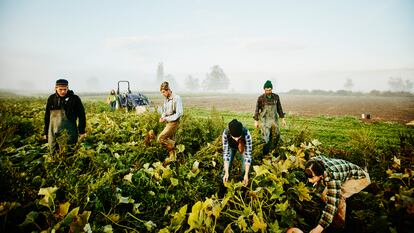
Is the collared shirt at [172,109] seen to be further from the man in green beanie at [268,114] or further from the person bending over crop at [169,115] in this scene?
the man in green beanie at [268,114]

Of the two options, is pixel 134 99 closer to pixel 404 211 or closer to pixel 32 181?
pixel 32 181

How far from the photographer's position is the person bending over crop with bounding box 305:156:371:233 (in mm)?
2586

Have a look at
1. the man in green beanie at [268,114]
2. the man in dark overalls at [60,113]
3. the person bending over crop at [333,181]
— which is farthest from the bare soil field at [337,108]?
the man in dark overalls at [60,113]

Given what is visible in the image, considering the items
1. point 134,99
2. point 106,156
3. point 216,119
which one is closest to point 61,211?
point 106,156

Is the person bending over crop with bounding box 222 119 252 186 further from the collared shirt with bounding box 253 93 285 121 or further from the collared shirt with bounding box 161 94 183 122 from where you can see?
the collared shirt with bounding box 253 93 285 121

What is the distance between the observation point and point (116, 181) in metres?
3.35

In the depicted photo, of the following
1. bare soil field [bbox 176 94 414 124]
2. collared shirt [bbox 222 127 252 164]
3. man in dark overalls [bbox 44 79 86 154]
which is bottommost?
bare soil field [bbox 176 94 414 124]

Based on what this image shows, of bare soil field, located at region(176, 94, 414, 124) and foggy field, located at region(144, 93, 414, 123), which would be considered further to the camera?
foggy field, located at region(144, 93, 414, 123)

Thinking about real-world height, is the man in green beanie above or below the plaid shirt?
above

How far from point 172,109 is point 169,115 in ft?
0.47

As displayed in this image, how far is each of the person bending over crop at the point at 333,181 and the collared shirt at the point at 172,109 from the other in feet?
8.44

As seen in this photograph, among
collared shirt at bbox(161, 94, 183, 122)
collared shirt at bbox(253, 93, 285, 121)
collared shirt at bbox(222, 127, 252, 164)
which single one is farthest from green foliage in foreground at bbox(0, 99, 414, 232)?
collared shirt at bbox(253, 93, 285, 121)

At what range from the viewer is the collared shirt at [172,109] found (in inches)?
181

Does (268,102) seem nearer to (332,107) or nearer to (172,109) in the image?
(172,109)
